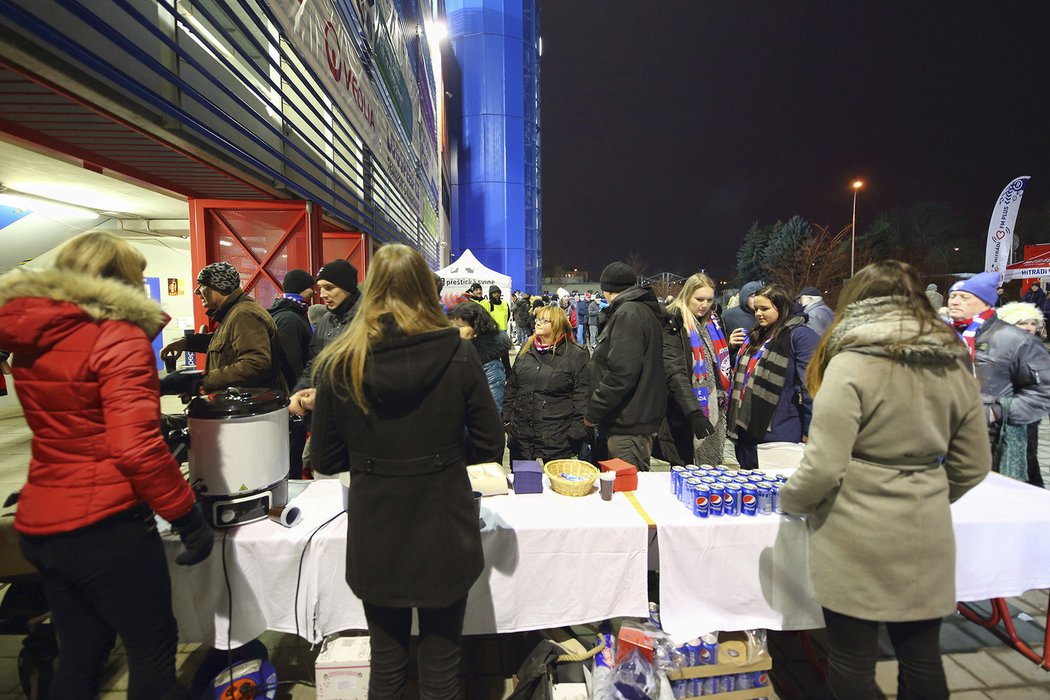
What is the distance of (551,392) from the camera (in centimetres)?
366

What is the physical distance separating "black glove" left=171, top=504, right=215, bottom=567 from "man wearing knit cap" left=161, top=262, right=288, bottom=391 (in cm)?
155

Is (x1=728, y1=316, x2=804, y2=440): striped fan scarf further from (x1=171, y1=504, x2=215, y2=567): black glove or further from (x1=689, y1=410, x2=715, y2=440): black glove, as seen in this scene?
(x1=171, y1=504, x2=215, y2=567): black glove

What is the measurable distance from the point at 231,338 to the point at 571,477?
2.26 metres

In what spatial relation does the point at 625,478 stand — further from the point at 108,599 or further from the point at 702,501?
the point at 108,599

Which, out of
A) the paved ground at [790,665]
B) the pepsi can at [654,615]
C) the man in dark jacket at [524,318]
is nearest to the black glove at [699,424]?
the paved ground at [790,665]

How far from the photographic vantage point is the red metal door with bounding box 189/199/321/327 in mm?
5180

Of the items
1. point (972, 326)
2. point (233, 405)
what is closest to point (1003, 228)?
point (972, 326)

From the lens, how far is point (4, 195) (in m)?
5.23

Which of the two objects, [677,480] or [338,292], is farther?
[338,292]

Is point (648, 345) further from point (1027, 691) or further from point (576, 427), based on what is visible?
point (1027, 691)

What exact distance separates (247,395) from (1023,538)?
355cm

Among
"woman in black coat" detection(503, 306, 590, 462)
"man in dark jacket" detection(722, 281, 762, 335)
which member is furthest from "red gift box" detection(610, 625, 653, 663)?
"man in dark jacket" detection(722, 281, 762, 335)

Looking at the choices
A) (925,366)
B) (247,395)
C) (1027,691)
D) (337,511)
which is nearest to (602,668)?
(337,511)

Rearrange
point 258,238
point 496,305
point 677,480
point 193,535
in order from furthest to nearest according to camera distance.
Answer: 1. point 496,305
2. point 258,238
3. point 677,480
4. point 193,535
